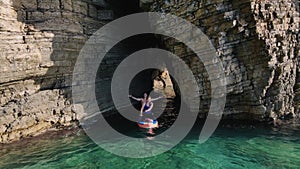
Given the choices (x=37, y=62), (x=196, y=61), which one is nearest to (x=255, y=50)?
(x=196, y=61)

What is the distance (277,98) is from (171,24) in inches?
272

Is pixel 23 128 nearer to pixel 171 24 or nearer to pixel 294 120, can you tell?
pixel 171 24

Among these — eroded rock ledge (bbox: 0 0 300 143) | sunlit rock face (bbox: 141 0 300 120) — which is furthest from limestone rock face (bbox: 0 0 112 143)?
sunlit rock face (bbox: 141 0 300 120)

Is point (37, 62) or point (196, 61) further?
point (196, 61)

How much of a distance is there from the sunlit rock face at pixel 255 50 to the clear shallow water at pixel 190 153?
134 centimetres

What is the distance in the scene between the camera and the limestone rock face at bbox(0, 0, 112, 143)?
11.3 metres

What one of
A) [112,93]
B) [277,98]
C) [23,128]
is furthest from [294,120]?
[23,128]

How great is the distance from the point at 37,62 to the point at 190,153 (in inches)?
353

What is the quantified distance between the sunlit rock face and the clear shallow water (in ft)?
4.39

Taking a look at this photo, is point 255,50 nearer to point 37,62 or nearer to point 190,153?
point 190,153

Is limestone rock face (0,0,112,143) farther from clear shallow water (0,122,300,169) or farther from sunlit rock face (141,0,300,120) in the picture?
sunlit rock face (141,0,300,120)

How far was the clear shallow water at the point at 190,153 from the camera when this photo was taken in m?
8.73

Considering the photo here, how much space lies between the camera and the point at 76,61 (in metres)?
Answer: 14.2

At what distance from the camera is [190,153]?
9.68 m
